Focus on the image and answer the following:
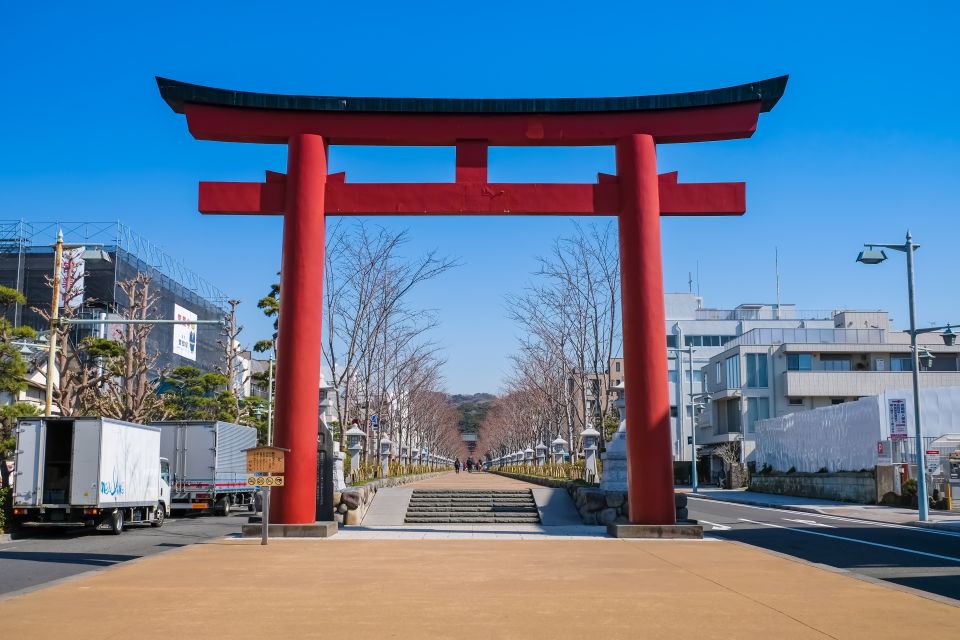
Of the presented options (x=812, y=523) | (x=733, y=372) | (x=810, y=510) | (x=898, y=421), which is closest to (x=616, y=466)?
(x=812, y=523)

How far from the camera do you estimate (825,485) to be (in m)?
41.8

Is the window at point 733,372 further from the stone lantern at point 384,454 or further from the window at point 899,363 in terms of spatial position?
the stone lantern at point 384,454

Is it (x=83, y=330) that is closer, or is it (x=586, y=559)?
(x=586, y=559)

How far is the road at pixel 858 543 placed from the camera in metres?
13.8

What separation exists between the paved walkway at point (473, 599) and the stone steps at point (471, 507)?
8397 mm

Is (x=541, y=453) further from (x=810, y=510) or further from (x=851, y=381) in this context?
(x=810, y=510)

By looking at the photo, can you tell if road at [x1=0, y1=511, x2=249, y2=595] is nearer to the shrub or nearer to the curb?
the curb

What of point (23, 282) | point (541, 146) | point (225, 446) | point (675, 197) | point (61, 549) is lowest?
point (61, 549)

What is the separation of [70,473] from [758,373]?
5298 cm

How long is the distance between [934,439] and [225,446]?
28.2 metres

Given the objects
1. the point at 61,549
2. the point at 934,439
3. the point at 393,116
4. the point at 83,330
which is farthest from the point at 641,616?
the point at 83,330

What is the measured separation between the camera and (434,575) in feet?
38.3

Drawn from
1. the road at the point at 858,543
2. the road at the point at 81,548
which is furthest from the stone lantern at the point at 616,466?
the road at the point at 81,548

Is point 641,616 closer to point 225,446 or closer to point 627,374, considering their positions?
point 627,374
